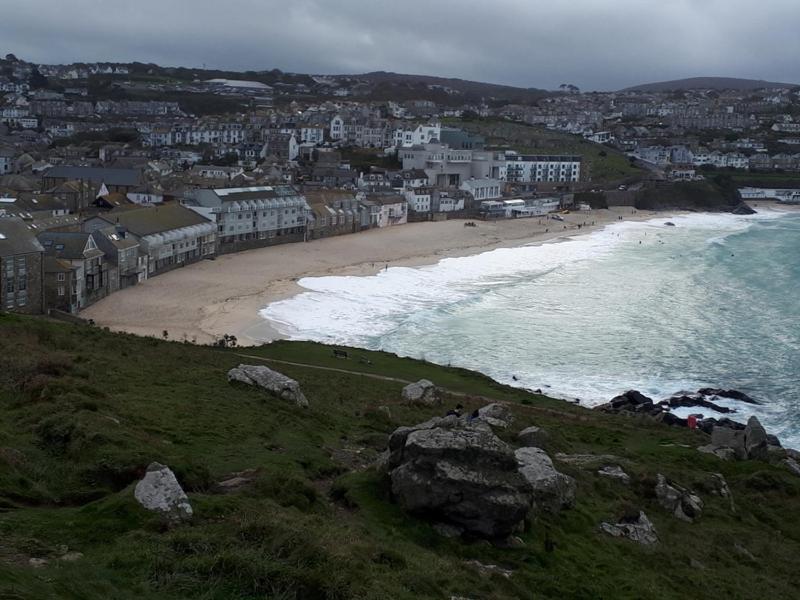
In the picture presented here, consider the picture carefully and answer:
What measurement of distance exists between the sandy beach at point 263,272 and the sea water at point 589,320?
1871 millimetres

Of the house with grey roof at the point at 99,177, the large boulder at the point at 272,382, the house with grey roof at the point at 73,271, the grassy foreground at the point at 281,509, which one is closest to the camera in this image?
the grassy foreground at the point at 281,509

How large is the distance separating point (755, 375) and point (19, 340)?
25351mm

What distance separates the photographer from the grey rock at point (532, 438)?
16875 mm

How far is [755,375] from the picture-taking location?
103 ft

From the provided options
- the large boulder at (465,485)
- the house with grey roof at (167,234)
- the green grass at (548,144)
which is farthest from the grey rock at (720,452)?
the green grass at (548,144)

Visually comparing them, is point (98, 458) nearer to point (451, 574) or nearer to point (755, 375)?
point (451, 574)

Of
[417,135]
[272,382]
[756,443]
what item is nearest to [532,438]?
[272,382]

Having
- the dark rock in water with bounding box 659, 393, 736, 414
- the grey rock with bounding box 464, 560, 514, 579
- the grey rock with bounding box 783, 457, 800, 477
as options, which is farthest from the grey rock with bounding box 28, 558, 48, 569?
the dark rock in water with bounding box 659, 393, 736, 414

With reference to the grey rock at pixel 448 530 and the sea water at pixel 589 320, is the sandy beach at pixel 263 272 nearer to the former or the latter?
the sea water at pixel 589 320

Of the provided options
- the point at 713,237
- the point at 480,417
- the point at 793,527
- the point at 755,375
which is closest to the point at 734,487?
the point at 793,527

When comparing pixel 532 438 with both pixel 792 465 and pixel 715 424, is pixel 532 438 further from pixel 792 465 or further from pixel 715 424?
pixel 715 424

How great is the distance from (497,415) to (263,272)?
32.4 m

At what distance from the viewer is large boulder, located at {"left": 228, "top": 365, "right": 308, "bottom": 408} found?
18984mm

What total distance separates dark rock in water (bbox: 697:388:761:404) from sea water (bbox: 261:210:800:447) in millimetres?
494
